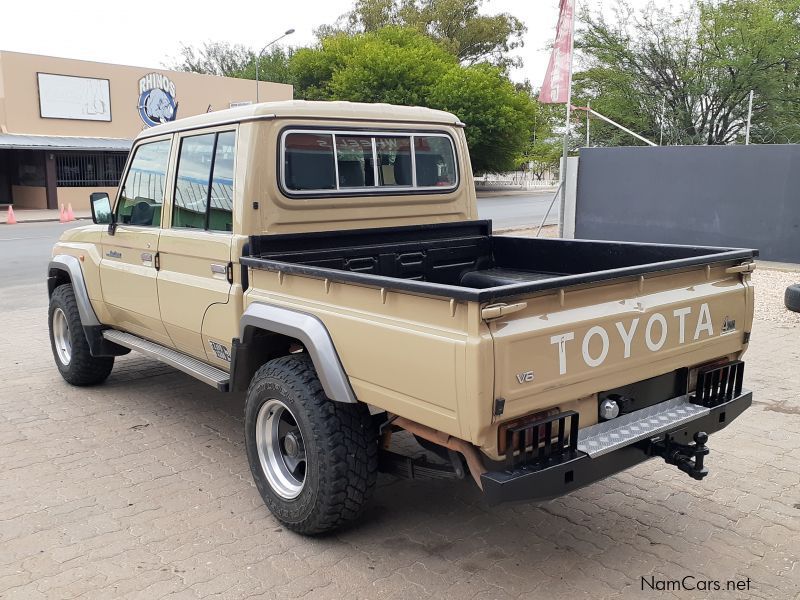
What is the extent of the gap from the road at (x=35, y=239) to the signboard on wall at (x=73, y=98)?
683 cm

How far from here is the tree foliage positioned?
1880 cm

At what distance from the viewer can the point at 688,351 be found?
3.44 metres

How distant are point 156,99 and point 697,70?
2103cm

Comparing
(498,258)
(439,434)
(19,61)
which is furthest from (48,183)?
(439,434)

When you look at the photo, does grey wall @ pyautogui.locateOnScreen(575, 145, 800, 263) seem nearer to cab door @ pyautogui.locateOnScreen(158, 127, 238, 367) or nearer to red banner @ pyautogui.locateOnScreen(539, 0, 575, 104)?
red banner @ pyautogui.locateOnScreen(539, 0, 575, 104)

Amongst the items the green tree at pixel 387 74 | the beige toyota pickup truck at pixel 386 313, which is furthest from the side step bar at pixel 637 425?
the green tree at pixel 387 74

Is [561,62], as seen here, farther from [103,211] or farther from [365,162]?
[103,211]

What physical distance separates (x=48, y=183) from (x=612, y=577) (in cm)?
2827

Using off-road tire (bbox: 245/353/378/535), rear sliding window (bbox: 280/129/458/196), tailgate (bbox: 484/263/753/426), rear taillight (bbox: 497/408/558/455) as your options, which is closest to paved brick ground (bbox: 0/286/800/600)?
off-road tire (bbox: 245/353/378/535)

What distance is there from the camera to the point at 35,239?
690 inches

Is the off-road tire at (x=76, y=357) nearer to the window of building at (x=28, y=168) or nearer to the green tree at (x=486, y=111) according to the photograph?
the window of building at (x=28, y=168)

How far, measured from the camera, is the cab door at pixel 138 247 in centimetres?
481

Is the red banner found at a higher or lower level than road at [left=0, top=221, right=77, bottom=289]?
higher

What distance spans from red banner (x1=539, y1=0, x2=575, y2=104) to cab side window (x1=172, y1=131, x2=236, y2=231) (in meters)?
9.80
